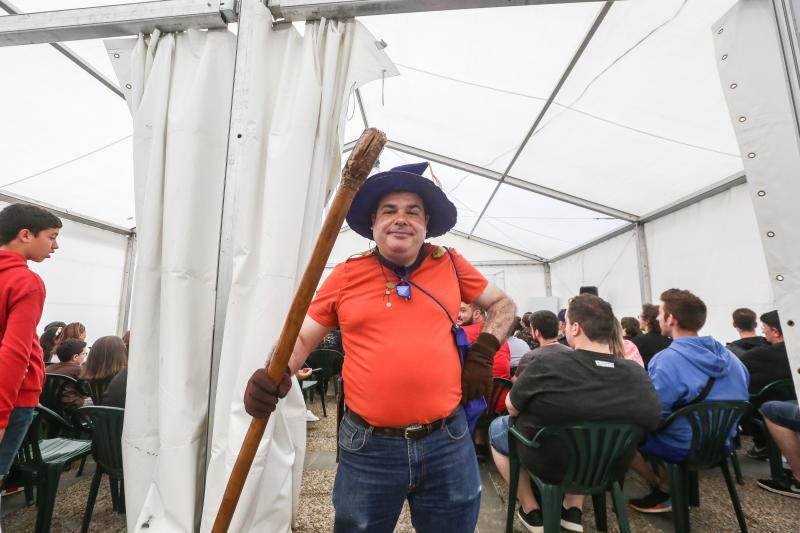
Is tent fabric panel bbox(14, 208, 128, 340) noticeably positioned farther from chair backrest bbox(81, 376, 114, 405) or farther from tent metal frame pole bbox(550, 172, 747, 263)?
tent metal frame pole bbox(550, 172, 747, 263)

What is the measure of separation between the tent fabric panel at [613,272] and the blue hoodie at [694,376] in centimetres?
483

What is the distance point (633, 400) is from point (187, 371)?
2162 millimetres

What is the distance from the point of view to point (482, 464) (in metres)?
3.29

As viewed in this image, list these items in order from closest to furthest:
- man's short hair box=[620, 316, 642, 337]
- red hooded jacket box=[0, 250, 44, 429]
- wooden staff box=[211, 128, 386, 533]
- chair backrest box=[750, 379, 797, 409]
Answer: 1. wooden staff box=[211, 128, 386, 533]
2. red hooded jacket box=[0, 250, 44, 429]
3. chair backrest box=[750, 379, 797, 409]
4. man's short hair box=[620, 316, 642, 337]

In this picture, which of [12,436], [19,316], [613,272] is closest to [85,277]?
[12,436]

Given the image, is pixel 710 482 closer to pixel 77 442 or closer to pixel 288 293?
pixel 288 293

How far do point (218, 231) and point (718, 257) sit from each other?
597 centimetres

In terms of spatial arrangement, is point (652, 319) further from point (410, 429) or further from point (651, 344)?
point (410, 429)

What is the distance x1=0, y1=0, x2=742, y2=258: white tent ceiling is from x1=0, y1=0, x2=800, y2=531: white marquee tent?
0.02 meters

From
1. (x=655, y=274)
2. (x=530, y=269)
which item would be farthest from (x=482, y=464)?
(x=530, y=269)

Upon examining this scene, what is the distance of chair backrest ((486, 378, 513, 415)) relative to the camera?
119 inches

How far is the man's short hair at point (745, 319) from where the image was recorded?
353 cm

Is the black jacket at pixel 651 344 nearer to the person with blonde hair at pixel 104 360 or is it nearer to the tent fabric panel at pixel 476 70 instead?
the tent fabric panel at pixel 476 70

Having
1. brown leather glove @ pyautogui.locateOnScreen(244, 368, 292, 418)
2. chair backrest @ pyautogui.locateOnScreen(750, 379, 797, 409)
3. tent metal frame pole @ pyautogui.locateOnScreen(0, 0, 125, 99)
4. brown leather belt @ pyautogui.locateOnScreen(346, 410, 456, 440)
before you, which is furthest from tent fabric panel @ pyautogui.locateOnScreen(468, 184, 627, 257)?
A: brown leather glove @ pyautogui.locateOnScreen(244, 368, 292, 418)
